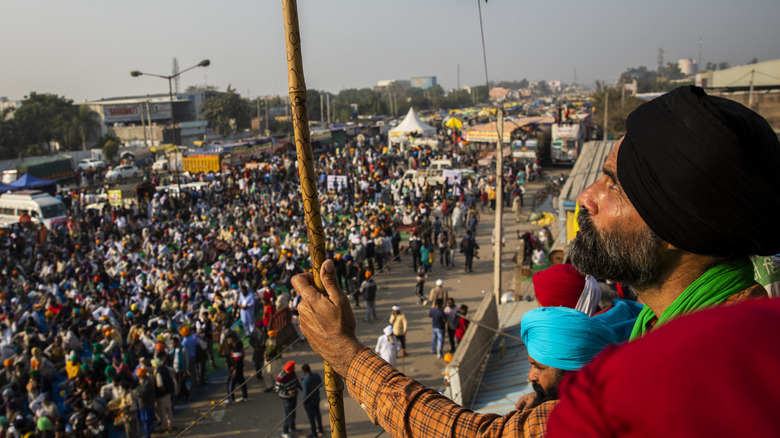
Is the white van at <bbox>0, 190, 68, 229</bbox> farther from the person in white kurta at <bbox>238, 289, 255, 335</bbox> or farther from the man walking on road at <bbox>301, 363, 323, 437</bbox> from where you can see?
the man walking on road at <bbox>301, 363, 323, 437</bbox>

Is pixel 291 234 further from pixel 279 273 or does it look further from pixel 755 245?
pixel 755 245

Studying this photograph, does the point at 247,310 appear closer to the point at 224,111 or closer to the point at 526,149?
the point at 526,149

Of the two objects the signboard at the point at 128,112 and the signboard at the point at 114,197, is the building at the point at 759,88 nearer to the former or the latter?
the signboard at the point at 114,197

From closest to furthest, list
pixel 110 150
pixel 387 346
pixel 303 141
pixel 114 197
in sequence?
1. pixel 303 141
2. pixel 387 346
3. pixel 114 197
4. pixel 110 150

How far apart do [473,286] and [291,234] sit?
21.2ft

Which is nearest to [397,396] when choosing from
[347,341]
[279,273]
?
[347,341]

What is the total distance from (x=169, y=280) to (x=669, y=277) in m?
13.2

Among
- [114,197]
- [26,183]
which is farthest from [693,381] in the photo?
[26,183]

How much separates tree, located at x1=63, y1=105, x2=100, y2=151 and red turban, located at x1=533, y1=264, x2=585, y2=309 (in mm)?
50642

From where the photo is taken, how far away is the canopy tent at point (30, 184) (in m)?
A: 22.7

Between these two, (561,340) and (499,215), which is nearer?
(561,340)

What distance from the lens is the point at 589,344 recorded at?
2.04 metres

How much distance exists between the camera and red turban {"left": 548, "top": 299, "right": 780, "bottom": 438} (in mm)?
461

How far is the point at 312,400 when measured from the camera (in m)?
7.63
